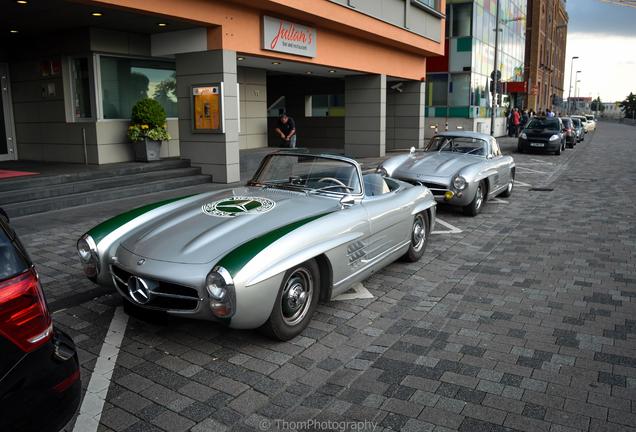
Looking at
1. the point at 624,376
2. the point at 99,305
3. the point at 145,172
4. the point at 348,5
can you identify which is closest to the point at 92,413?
the point at 99,305

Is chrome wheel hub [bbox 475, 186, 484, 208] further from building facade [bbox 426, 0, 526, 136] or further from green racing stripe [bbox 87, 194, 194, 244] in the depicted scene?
building facade [bbox 426, 0, 526, 136]

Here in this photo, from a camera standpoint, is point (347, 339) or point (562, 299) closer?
point (347, 339)

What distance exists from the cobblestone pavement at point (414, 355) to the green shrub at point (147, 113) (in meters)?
6.01

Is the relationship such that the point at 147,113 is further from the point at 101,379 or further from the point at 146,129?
the point at 101,379

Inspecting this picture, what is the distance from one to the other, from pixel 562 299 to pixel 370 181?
225 centimetres

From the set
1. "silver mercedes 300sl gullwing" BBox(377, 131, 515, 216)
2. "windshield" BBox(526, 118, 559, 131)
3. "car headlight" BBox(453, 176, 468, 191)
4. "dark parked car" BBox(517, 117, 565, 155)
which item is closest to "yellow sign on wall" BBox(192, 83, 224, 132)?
"silver mercedes 300sl gullwing" BBox(377, 131, 515, 216)

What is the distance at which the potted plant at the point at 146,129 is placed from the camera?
1228 centimetres

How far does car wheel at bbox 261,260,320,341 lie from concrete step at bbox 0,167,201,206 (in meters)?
6.83

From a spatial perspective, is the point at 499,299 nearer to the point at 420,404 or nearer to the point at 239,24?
the point at 420,404

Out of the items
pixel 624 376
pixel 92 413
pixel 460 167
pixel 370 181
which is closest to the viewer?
pixel 92 413

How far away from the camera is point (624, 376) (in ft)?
12.0

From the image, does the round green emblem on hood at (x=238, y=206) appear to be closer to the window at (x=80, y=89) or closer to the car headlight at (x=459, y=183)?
the car headlight at (x=459, y=183)

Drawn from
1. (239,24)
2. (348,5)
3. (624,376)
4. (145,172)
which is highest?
(348,5)

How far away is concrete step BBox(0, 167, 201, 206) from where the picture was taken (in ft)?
29.9
